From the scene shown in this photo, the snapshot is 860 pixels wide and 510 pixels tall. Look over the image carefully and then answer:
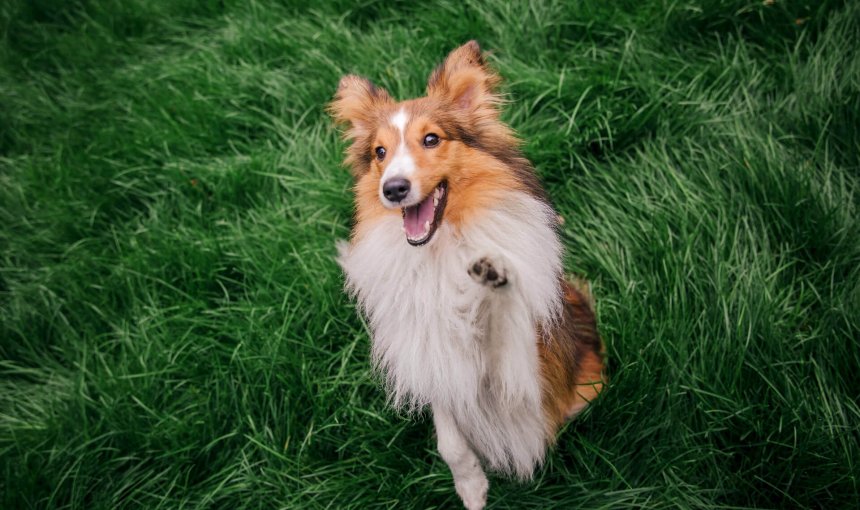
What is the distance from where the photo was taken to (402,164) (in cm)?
197

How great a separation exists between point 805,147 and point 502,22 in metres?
1.91

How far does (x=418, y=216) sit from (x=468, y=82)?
2.10ft

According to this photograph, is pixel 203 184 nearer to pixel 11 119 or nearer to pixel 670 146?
pixel 11 119

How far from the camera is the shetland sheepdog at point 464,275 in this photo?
1.95 meters

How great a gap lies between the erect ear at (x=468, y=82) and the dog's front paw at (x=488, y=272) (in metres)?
0.78

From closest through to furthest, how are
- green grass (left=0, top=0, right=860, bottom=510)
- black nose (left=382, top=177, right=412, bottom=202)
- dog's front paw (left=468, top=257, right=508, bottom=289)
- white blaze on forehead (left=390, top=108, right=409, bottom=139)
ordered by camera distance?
dog's front paw (left=468, top=257, right=508, bottom=289)
black nose (left=382, top=177, right=412, bottom=202)
white blaze on forehead (left=390, top=108, right=409, bottom=139)
green grass (left=0, top=0, right=860, bottom=510)

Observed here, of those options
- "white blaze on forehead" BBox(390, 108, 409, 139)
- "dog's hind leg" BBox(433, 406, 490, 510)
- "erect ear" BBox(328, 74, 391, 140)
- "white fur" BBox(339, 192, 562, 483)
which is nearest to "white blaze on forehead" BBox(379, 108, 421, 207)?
"white blaze on forehead" BBox(390, 108, 409, 139)

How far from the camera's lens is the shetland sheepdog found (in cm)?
195

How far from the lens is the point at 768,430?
89.2 inches

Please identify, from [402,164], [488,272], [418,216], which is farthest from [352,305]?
[488,272]

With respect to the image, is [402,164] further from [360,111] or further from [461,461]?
[461,461]

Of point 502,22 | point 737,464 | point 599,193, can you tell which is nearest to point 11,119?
point 502,22

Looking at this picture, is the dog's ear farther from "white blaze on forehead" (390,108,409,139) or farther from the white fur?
the white fur

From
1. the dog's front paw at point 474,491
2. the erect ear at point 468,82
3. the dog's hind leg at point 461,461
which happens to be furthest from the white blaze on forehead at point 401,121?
the dog's front paw at point 474,491
